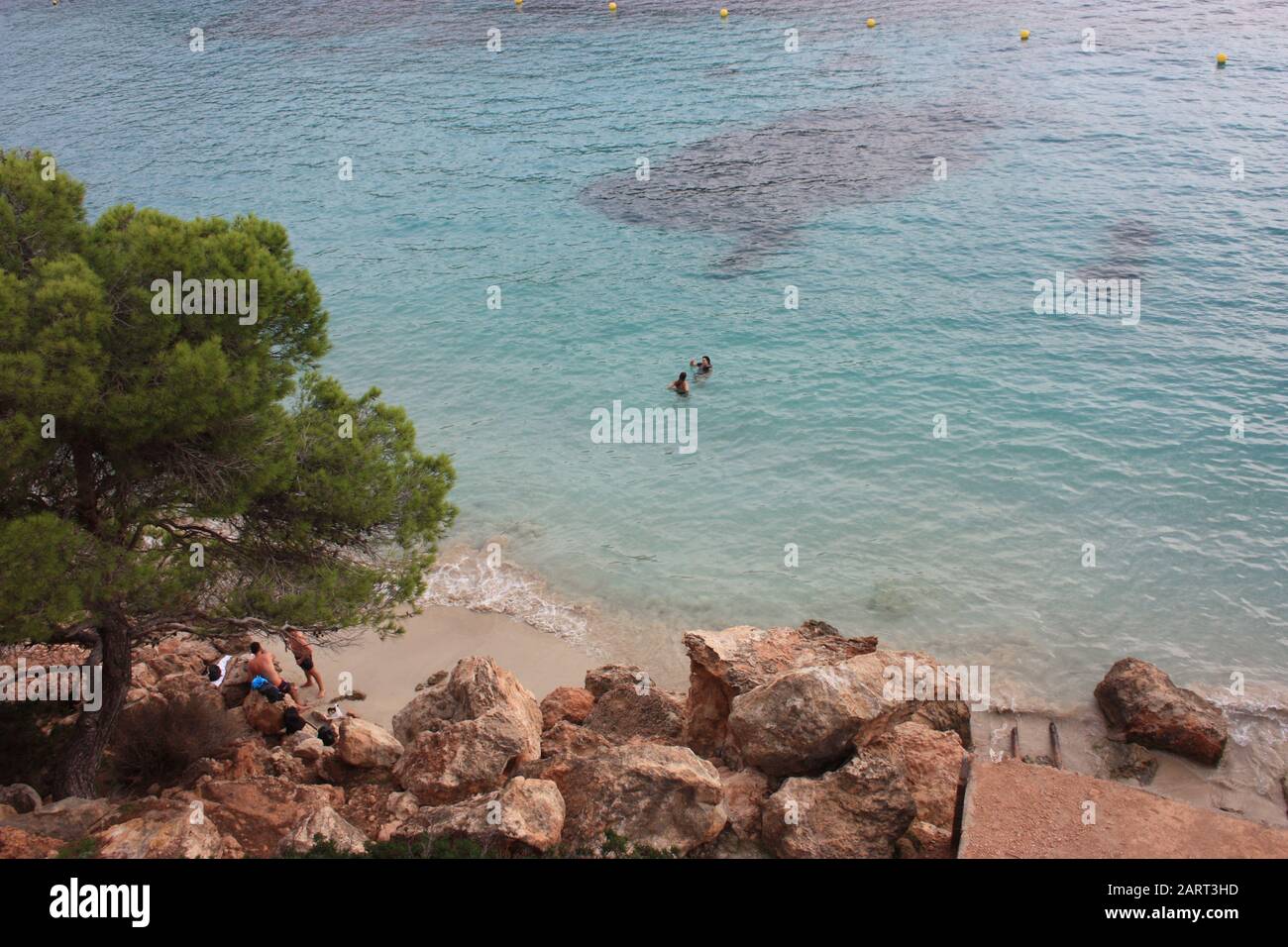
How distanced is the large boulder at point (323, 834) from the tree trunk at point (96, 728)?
388 centimetres

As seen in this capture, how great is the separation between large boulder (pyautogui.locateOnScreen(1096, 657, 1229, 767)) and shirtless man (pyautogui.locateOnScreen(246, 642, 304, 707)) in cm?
1331

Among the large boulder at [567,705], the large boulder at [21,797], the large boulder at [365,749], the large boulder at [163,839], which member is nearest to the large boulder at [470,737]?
the large boulder at [365,749]

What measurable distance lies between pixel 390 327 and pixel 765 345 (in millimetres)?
11417

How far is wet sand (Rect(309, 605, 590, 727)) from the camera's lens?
1761cm

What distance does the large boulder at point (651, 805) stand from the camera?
1079 cm

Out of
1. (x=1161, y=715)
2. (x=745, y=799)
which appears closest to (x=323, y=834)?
(x=745, y=799)

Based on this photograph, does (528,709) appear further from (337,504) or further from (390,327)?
(390,327)

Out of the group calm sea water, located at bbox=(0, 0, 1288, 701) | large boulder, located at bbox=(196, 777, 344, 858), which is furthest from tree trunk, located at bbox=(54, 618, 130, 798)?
calm sea water, located at bbox=(0, 0, 1288, 701)

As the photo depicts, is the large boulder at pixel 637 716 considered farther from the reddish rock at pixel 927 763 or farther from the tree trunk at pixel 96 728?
the tree trunk at pixel 96 728

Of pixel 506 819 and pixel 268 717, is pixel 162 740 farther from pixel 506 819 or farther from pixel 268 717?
pixel 506 819

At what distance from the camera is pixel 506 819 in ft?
34.4

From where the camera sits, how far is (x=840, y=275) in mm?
31297

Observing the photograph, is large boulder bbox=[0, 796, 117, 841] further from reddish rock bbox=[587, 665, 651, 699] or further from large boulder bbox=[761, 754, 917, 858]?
large boulder bbox=[761, 754, 917, 858]

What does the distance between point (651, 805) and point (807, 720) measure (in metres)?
2.26
